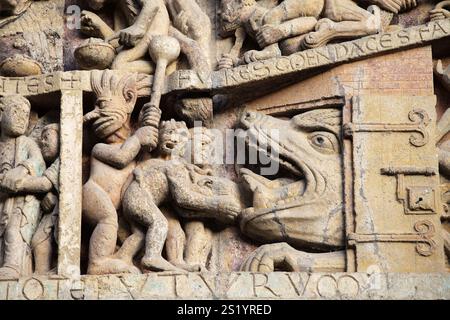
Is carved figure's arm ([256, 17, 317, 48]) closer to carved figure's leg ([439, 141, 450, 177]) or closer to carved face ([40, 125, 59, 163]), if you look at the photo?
carved figure's leg ([439, 141, 450, 177])

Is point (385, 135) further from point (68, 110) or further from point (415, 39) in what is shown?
point (68, 110)

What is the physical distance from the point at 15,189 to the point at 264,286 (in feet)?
6.08

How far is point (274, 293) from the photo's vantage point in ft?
32.7

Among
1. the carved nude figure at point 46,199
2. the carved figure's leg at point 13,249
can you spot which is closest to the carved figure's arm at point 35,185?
the carved nude figure at point 46,199

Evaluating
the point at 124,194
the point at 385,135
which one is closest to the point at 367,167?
the point at 385,135

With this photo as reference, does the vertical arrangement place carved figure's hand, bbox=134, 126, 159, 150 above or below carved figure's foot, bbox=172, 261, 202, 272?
above

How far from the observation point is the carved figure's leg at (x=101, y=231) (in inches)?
401

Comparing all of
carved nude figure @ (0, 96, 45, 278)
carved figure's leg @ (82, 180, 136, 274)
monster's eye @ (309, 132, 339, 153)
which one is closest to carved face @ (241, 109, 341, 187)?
monster's eye @ (309, 132, 339, 153)

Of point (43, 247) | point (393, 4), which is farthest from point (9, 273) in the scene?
point (393, 4)

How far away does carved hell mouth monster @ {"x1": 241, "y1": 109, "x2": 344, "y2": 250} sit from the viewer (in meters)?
10.3

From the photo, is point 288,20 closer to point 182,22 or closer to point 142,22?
point 182,22

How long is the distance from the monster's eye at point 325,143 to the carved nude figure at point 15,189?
1.90 m

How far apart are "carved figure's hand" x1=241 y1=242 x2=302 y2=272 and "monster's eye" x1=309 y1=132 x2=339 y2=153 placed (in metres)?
0.72

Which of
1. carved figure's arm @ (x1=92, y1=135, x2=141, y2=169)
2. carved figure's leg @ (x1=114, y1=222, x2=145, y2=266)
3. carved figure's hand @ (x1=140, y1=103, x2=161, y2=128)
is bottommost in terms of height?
carved figure's leg @ (x1=114, y1=222, x2=145, y2=266)
